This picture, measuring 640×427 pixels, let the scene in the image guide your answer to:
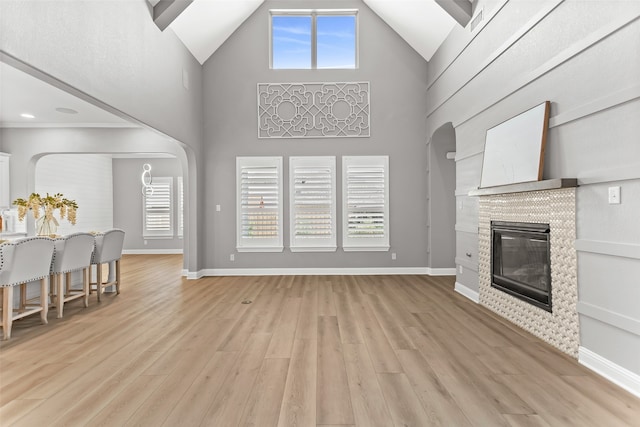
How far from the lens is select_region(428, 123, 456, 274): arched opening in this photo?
238 inches

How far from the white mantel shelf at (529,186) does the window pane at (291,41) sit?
4.07 m

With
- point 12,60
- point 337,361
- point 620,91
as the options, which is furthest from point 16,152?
point 620,91

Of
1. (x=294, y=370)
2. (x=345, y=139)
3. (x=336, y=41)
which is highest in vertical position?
(x=336, y=41)

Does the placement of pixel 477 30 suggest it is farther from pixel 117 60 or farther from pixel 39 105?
pixel 39 105

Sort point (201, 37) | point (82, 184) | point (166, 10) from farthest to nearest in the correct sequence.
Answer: point (82, 184), point (201, 37), point (166, 10)

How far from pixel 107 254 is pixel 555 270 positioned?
16.8 ft

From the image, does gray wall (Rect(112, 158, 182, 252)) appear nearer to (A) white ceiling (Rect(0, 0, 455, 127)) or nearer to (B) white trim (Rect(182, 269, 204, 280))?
(A) white ceiling (Rect(0, 0, 455, 127))

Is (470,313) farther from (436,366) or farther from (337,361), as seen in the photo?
(337,361)

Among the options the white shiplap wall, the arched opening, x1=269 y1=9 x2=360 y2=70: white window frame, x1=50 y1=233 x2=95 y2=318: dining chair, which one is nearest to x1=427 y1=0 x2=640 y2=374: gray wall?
the arched opening

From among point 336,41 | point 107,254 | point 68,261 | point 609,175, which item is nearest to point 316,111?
point 336,41

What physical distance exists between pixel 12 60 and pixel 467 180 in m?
4.68

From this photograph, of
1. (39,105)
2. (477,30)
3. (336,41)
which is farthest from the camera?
(336,41)

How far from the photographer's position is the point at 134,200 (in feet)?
32.3

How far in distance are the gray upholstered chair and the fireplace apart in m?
4.67
